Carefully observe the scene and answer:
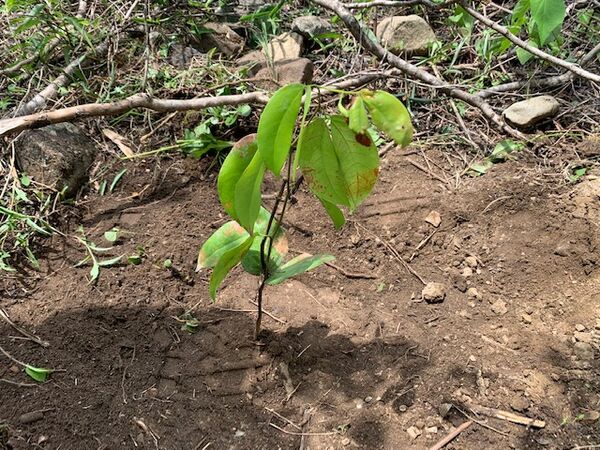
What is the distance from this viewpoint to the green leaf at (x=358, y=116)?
3.12 ft

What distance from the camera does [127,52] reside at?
8.52 ft

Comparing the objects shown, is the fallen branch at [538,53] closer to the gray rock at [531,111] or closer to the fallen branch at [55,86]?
the gray rock at [531,111]

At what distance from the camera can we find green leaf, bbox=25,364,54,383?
59.0 inches

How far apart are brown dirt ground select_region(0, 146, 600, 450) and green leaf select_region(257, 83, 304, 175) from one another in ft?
2.65

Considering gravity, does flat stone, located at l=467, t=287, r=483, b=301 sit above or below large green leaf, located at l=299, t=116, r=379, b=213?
below

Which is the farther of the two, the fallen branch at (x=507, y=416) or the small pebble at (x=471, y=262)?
the small pebble at (x=471, y=262)

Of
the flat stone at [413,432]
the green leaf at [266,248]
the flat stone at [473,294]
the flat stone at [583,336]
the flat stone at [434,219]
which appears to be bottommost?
the flat stone at [413,432]

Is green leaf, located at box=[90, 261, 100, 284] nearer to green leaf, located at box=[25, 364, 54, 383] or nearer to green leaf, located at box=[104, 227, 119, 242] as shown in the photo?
green leaf, located at box=[104, 227, 119, 242]

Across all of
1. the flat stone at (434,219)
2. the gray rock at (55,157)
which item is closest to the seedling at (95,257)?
the gray rock at (55,157)

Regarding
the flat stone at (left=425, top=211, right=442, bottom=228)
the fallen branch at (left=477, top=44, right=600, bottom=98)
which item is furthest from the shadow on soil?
the fallen branch at (left=477, top=44, right=600, bottom=98)

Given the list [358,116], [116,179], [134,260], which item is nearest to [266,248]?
[134,260]

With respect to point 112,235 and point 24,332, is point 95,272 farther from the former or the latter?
point 24,332

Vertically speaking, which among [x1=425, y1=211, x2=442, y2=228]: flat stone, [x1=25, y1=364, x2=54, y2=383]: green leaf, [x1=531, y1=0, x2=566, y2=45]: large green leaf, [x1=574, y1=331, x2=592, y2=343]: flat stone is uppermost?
[x1=531, y1=0, x2=566, y2=45]: large green leaf

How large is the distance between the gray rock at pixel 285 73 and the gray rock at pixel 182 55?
1.17 feet
